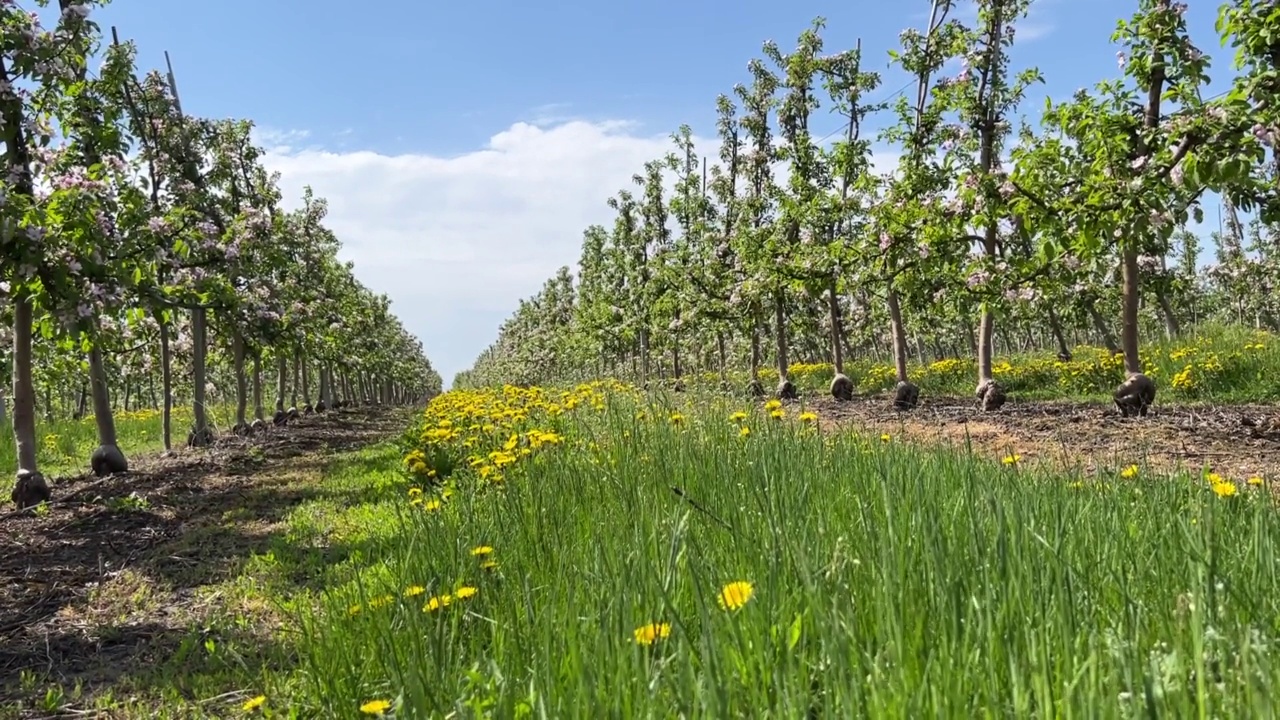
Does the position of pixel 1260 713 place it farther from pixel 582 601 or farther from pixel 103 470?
pixel 103 470

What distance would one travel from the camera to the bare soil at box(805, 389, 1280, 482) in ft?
18.2

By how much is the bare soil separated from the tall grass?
84.8 inches

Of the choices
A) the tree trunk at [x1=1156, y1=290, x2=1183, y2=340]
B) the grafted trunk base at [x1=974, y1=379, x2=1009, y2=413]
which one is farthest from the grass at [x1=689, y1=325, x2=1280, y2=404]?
the grafted trunk base at [x1=974, y1=379, x2=1009, y2=413]

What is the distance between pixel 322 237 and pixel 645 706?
84.8ft

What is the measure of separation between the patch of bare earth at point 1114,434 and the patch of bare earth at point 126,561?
163 inches

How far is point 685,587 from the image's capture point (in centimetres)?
210

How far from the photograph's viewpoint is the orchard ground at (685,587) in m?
1.34

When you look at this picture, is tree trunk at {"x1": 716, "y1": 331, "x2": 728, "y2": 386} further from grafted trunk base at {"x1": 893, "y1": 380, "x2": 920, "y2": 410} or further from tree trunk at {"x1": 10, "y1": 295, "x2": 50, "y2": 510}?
tree trunk at {"x1": 10, "y1": 295, "x2": 50, "y2": 510}

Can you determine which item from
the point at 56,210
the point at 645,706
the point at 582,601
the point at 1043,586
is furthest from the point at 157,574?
the point at 1043,586

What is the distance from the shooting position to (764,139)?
64.2ft

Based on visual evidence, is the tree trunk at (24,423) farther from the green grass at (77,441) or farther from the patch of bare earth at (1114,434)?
the patch of bare earth at (1114,434)

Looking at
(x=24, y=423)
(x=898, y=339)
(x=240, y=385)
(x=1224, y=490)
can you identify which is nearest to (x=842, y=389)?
(x=898, y=339)

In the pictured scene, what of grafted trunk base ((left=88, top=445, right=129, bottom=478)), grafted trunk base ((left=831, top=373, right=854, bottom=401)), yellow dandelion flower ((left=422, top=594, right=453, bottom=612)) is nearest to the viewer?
yellow dandelion flower ((left=422, top=594, right=453, bottom=612))

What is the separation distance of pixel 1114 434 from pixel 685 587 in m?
6.48
